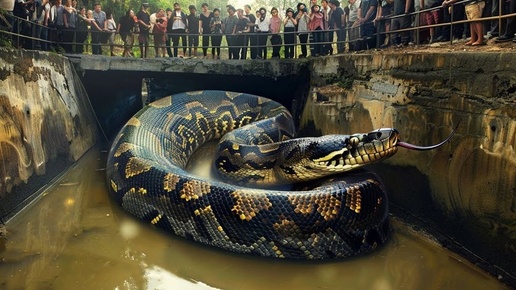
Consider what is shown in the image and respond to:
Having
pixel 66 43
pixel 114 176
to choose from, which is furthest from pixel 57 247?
pixel 66 43

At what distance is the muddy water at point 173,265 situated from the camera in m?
4.59

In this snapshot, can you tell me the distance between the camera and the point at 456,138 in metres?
5.17

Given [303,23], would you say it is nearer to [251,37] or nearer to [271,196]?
[251,37]

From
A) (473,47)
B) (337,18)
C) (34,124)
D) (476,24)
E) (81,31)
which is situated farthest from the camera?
(81,31)

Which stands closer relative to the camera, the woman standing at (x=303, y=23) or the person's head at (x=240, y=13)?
the woman standing at (x=303, y=23)

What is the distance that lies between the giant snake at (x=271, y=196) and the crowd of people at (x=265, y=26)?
9.77 ft

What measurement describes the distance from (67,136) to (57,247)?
4.64 m

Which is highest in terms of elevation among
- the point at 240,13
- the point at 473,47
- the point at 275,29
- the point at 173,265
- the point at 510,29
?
the point at 240,13

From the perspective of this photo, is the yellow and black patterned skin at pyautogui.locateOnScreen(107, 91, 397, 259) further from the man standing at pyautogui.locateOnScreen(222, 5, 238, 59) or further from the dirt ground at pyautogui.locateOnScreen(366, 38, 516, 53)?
the man standing at pyautogui.locateOnScreen(222, 5, 238, 59)

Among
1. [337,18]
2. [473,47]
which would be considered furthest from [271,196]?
[337,18]

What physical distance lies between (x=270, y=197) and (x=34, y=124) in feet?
15.7

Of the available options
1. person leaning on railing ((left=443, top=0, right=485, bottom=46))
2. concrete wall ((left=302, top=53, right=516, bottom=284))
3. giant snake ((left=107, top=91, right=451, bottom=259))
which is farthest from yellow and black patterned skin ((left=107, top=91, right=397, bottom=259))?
person leaning on railing ((left=443, top=0, right=485, bottom=46))

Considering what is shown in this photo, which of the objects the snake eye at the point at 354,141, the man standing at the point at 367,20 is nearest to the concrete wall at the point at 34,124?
the snake eye at the point at 354,141

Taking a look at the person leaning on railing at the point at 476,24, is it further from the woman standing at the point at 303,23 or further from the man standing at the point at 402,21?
the woman standing at the point at 303,23
